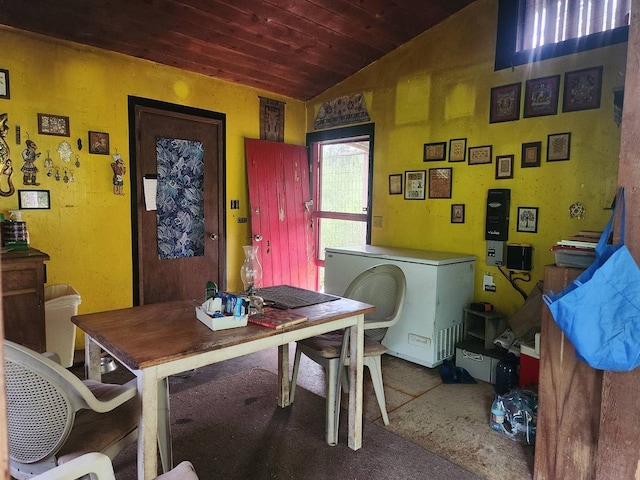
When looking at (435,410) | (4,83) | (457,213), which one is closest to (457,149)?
(457,213)

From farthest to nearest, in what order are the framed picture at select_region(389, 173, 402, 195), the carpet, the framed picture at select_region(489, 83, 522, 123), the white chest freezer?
1. the framed picture at select_region(389, 173, 402, 195)
2. the framed picture at select_region(489, 83, 522, 123)
3. the white chest freezer
4. the carpet

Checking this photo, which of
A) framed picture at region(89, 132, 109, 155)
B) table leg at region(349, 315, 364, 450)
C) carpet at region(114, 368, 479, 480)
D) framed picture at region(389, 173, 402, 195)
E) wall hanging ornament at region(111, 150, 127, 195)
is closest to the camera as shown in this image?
carpet at region(114, 368, 479, 480)

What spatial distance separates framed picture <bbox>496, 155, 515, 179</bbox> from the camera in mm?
3268

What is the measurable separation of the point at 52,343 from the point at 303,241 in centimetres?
259

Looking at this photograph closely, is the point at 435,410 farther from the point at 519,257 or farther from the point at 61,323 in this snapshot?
the point at 61,323

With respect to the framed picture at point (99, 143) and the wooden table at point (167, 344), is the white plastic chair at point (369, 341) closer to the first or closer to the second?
the wooden table at point (167, 344)

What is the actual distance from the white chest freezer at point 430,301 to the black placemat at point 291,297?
1.12 meters

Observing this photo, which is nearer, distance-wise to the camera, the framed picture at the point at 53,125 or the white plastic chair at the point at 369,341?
the white plastic chair at the point at 369,341

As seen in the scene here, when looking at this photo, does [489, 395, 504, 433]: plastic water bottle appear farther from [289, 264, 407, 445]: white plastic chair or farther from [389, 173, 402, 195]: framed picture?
[389, 173, 402, 195]: framed picture

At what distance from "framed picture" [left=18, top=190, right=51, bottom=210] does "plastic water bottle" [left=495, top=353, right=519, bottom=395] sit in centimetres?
346

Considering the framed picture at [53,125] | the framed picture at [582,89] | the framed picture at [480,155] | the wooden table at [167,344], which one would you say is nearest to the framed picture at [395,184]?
the framed picture at [480,155]

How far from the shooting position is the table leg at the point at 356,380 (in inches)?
81.4

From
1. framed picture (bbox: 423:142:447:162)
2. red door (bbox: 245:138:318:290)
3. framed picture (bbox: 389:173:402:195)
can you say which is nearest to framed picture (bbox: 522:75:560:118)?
framed picture (bbox: 423:142:447:162)

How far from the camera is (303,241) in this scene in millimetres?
4797
